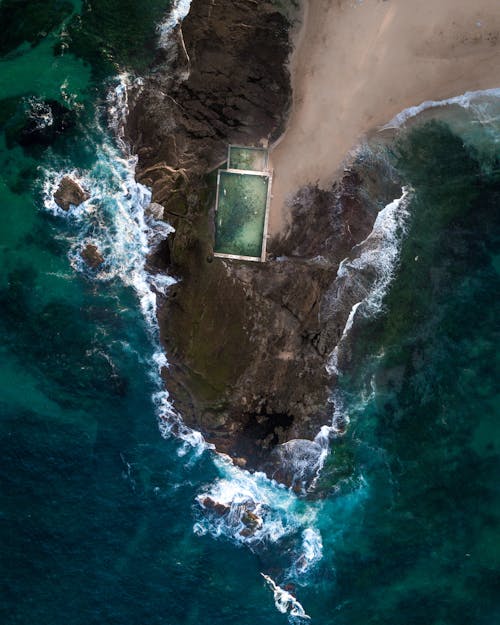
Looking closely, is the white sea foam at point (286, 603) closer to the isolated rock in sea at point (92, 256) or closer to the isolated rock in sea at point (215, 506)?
the isolated rock in sea at point (215, 506)

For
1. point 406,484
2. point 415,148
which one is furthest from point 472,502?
point 415,148

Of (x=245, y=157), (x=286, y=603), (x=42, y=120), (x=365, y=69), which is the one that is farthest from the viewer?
(x=286, y=603)

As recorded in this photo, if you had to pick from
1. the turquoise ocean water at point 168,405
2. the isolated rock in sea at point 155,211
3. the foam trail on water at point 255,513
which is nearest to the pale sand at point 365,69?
the turquoise ocean water at point 168,405

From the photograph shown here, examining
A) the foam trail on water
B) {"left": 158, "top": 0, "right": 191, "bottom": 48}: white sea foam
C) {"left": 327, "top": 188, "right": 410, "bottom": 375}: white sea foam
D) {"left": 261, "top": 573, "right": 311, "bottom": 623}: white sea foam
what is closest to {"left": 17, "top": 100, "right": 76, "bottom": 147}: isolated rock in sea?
{"left": 158, "top": 0, "right": 191, "bottom": 48}: white sea foam

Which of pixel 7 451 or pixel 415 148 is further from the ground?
pixel 415 148

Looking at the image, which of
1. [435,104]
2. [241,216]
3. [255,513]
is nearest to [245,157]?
[241,216]

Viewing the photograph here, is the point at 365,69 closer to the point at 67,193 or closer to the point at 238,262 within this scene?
the point at 238,262

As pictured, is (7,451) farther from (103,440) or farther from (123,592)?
(123,592)
